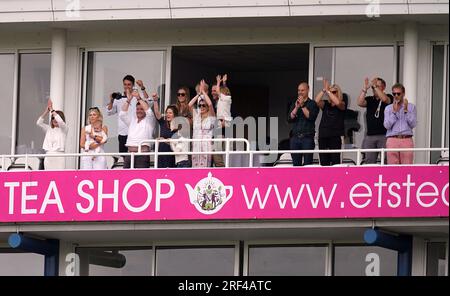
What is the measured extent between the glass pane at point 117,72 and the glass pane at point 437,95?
445 cm

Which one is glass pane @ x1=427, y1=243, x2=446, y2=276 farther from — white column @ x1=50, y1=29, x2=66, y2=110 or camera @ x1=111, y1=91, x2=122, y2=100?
white column @ x1=50, y1=29, x2=66, y2=110

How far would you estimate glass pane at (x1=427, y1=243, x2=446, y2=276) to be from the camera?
76.3ft

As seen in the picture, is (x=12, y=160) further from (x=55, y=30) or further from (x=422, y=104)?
(x=422, y=104)

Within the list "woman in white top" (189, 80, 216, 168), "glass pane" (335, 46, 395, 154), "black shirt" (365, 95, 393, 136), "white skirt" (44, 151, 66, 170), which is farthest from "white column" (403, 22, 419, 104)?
"white skirt" (44, 151, 66, 170)

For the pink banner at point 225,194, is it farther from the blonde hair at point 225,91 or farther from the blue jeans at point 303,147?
the blonde hair at point 225,91

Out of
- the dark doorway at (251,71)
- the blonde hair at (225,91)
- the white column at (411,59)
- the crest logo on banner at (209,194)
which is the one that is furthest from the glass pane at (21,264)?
the white column at (411,59)

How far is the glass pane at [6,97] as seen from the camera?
1008 inches

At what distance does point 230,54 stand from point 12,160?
403cm

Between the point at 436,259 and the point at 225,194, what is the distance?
3.54 metres

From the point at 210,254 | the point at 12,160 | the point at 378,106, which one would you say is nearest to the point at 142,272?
the point at 210,254

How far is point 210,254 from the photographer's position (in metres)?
24.2

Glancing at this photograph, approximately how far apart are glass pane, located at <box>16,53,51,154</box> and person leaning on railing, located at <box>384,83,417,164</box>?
6264 mm
